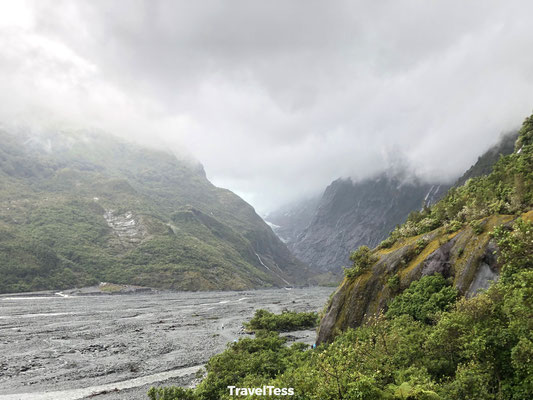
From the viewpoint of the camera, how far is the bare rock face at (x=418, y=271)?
952 inches

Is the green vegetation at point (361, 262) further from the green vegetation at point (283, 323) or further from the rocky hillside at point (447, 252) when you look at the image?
the green vegetation at point (283, 323)

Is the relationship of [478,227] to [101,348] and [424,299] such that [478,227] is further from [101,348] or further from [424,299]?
[101,348]

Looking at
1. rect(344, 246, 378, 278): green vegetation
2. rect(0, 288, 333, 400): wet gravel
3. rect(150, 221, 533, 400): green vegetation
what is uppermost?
rect(344, 246, 378, 278): green vegetation

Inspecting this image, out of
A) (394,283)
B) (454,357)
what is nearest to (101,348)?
(394,283)

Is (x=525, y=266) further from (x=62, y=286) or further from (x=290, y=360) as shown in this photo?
(x=62, y=286)

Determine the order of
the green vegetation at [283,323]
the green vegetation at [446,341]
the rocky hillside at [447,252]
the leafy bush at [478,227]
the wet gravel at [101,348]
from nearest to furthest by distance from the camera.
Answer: the green vegetation at [446,341] → the rocky hillside at [447,252] → the leafy bush at [478,227] → the wet gravel at [101,348] → the green vegetation at [283,323]

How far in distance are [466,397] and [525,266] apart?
9165 mm

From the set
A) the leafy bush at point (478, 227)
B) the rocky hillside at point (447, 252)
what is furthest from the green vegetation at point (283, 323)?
the leafy bush at point (478, 227)

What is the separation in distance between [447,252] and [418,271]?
3.03m

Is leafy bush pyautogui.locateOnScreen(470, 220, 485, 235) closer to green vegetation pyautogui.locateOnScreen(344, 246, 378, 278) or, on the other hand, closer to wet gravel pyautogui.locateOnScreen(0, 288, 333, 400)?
green vegetation pyautogui.locateOnScreen(344, 246, 378, 278)

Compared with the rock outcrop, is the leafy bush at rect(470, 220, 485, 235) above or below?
above

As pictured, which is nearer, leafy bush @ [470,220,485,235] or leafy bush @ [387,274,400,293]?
leafy bush @ [470,220,485,235]

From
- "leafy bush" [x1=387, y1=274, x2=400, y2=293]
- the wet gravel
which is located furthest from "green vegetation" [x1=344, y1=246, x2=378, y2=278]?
the wet gravel

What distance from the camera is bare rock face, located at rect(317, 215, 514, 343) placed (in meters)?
24.2
